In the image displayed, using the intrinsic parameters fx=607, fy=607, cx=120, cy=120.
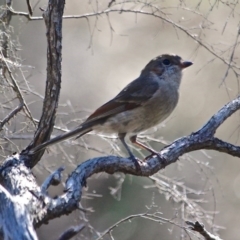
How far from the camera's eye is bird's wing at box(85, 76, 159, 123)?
5.23m

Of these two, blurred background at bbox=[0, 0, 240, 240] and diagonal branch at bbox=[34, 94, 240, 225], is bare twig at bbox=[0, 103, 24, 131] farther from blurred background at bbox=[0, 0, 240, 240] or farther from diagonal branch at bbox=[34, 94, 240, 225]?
blurred background at bbox=[0, 0, 240, 240]

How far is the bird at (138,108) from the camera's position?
5.20m

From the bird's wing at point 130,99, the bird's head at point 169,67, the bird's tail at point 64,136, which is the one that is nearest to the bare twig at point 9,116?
the bird's tail at point 64,136

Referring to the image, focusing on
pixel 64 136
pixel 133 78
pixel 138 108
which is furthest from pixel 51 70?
pixel 133 78

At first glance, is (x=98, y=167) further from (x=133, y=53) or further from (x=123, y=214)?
(x=133, y=53)

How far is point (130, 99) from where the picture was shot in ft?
17.8

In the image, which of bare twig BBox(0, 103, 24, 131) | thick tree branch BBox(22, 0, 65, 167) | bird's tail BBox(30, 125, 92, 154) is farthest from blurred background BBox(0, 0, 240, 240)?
thick tree branch BBox(22, 0, 65, 167)

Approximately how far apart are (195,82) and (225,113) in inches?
243

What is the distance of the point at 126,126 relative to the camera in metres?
5.25

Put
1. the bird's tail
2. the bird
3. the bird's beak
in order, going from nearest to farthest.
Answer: the bird's tail
the bird
the bird's beak

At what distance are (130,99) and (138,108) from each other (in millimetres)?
140

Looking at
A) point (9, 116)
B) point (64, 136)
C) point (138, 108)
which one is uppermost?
point (9, 116)

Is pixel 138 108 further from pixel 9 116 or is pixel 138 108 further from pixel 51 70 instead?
pixel 51 70

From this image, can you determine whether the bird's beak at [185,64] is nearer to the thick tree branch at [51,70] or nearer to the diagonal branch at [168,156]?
the diagonal branch at [168,156]
